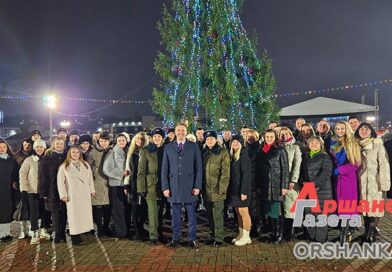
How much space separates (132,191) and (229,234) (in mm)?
1934

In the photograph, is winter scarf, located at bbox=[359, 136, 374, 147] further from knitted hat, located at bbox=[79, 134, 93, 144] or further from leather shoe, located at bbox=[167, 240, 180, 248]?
knitted hat, located at bbox=[79, 134, 93, 144]

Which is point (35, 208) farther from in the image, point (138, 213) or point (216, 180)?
point (216, 180)

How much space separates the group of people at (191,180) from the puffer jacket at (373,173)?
0.01m

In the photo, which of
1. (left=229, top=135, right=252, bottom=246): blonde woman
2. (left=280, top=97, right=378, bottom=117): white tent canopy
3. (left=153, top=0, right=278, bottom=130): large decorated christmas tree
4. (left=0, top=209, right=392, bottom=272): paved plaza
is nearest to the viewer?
(left=0, top=209, right=392, bottom=272): paved plaza

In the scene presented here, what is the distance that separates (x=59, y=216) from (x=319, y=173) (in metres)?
4.49

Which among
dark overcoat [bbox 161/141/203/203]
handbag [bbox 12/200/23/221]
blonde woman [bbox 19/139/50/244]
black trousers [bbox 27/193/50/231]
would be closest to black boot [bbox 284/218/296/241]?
dark overcoat [bbox 161/141/203/203]

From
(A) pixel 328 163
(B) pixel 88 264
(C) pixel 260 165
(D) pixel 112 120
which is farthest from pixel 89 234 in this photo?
(D) pixel 112 120

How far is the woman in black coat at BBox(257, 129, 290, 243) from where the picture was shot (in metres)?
6.42

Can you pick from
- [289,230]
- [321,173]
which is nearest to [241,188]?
[289,230]

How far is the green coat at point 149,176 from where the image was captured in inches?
263

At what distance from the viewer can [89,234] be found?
7.48 m

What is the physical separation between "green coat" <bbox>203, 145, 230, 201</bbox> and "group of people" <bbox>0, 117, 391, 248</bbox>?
0.02 m

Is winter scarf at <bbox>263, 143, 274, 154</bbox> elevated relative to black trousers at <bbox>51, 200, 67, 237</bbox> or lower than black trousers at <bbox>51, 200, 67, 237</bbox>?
elevated

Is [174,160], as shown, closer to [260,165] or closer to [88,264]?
[260,165]
